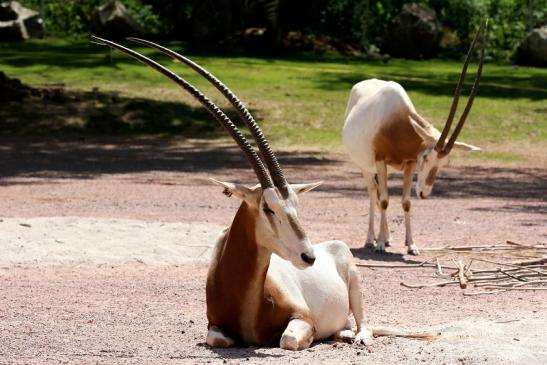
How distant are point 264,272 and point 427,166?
5395mm

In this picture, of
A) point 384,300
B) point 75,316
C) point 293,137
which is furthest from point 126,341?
point 293,137

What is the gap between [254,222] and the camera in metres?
6.81

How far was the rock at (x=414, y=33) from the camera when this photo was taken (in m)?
35.1

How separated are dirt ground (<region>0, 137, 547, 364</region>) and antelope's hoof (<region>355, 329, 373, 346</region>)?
6 centimetres

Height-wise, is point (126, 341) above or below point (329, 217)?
above

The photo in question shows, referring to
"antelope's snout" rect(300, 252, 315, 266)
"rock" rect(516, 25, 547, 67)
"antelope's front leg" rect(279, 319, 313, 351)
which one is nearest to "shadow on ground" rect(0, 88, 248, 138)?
"rock" rect(516, 25, 547, 67)

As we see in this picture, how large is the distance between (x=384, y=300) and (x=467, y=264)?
5.95 feet

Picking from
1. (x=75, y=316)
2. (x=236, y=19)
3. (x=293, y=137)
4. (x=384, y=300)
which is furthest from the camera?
(x=236, y=19)

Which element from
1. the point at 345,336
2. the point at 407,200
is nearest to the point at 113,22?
the point at 407,200

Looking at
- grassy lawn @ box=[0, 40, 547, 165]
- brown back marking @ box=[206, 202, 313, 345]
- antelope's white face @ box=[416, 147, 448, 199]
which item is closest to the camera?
brown back marking @ box=[206, 202, 313, 345]

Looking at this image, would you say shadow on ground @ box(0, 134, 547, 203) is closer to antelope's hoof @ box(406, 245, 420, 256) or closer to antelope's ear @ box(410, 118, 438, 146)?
antelope's ear @ box(410, 118, 438, 146)

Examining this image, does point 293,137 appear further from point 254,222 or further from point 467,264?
point 254,222

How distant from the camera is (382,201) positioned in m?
12.4

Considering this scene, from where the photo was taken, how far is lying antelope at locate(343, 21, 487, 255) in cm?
1198
